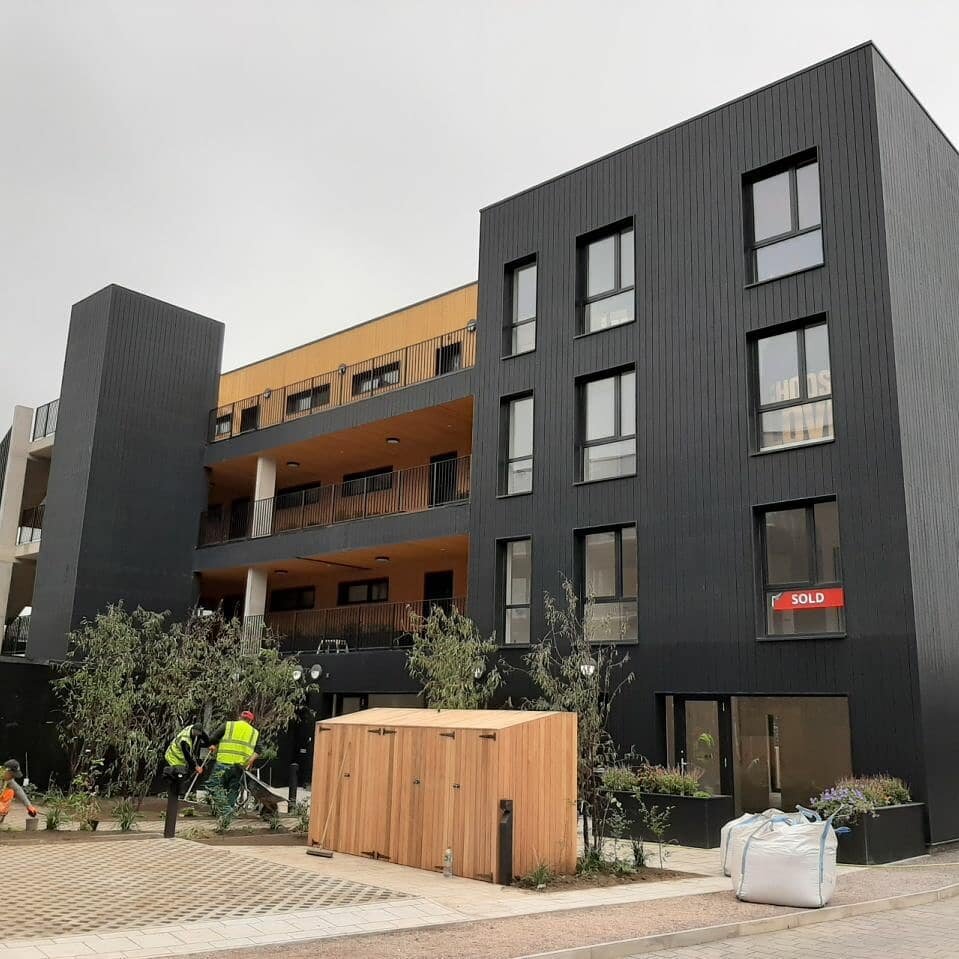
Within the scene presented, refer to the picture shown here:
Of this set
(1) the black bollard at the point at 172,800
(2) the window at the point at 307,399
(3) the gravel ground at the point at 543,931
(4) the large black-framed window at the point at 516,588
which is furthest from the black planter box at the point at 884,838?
(2) the window at the point at 307,399

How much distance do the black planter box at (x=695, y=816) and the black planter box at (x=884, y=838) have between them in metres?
1.86

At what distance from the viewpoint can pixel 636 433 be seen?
1948cm

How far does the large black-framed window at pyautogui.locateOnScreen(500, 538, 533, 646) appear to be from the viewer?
20.6m

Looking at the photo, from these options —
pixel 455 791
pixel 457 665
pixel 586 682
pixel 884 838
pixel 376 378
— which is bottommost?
pixel 884 838

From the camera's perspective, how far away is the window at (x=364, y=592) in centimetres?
2844

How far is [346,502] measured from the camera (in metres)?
29.2

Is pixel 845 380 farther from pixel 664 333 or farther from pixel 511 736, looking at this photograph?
pixel 511 736

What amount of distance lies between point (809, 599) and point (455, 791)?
25.2ft

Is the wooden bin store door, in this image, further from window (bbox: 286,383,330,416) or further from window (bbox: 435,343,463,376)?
window (bbox: 286,383,330,416)

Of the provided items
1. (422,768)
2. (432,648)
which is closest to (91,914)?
(422,768)

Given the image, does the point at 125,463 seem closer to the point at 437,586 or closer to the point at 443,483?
the point at 443,483

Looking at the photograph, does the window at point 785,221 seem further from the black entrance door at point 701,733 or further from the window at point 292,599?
the window at point 292,599

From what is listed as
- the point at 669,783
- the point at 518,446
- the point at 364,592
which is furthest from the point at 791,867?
the point at 364,592

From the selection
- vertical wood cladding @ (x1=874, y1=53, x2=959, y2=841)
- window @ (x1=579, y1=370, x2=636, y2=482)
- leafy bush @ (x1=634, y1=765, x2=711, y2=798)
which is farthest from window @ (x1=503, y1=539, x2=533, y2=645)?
vertical wood cladding @ (x1=874, y1=53, x2=959, y2=841)
